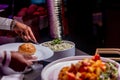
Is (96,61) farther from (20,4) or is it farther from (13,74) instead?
(20,4)

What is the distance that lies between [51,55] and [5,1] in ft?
4.64

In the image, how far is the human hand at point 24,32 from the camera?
73.2 inches

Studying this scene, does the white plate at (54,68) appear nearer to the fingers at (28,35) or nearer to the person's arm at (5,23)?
the fingers at (28,35)

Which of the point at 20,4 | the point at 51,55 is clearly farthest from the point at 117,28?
the point at 51,55

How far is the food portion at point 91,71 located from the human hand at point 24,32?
686mm

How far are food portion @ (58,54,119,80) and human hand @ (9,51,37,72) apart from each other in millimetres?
261

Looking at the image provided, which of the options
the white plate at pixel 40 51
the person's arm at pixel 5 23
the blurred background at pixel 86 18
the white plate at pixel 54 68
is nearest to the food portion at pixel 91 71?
the white plate at pixel 54 68

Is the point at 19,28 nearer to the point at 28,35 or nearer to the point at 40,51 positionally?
the point at 28,35

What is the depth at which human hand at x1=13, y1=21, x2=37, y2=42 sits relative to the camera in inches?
73.2

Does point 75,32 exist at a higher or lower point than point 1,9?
lower

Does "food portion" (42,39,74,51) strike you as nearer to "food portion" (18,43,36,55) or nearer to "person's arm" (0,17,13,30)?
"food portion" (18,43,36,55)

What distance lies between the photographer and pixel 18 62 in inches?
55.2

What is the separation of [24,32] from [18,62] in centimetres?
52

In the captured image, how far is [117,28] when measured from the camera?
385 centimetres
